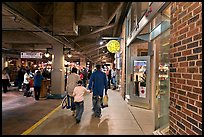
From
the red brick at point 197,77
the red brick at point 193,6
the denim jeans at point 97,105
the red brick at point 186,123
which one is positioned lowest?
the denim jeans at point 97,105

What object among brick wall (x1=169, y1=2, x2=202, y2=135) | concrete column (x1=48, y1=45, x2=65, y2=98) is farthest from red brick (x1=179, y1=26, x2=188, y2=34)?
concrete column (x1=48, y1=45, x2=65, y2=98)

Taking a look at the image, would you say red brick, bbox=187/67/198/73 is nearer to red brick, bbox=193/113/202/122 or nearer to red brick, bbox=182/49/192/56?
red brick, bbox=182/49/192/56

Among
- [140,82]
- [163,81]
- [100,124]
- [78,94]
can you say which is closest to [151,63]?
[140,82]

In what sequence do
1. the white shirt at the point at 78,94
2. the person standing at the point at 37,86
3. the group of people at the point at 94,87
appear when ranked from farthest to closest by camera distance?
the person standing at the point at 37,86 → the group of people at the point at 94,87 → the white shirt at the point at 78,94

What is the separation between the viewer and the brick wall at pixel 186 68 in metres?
3.04

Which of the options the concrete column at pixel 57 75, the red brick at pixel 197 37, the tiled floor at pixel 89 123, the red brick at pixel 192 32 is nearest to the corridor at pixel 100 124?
the tiled floor at pixel 89 123

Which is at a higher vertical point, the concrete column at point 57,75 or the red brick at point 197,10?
the red brick at point 197,10

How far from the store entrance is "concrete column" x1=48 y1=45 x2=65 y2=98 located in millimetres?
4275

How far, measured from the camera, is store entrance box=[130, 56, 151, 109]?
9906 mm

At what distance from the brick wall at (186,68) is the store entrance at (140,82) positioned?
5.84 meters

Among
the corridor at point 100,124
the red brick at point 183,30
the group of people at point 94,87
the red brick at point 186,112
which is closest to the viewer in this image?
the red brick at point 186,112

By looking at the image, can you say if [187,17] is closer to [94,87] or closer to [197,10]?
[197,10]

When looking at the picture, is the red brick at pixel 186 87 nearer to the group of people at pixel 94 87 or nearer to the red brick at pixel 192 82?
the red brick at pixel 192 82

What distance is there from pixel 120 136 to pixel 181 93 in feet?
8.31
